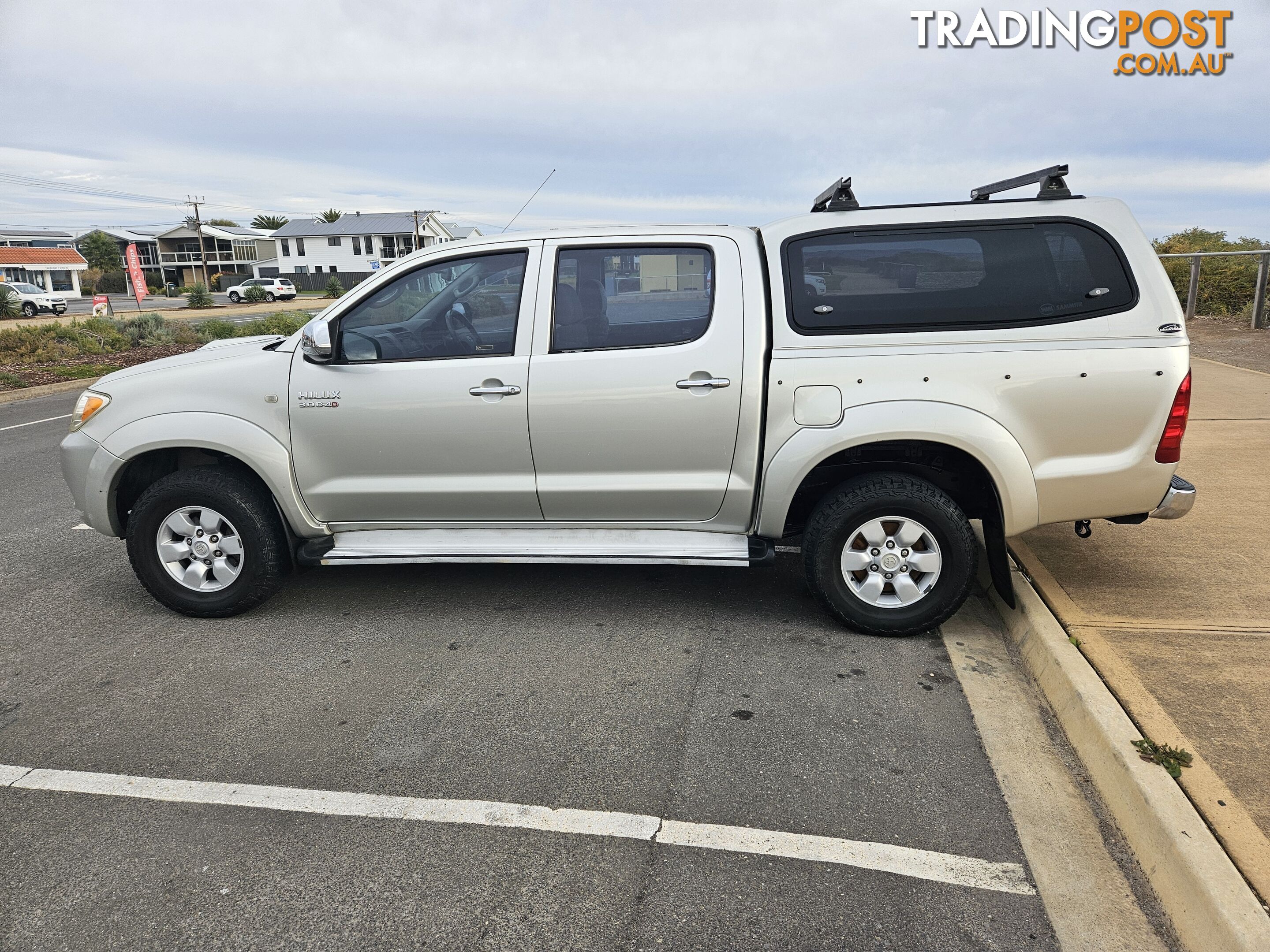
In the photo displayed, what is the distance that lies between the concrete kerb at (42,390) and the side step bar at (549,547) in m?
11.5

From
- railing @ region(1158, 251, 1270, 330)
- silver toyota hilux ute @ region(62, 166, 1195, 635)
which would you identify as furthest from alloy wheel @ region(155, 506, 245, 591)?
railing @ region(1158, 251, 1270, 330)

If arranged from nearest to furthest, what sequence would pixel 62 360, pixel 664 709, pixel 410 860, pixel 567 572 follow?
pixel 410 860
pixel 664 709
pixel 567 572
pixel 62 360

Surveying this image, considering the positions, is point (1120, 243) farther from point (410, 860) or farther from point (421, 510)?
point (410, 860)

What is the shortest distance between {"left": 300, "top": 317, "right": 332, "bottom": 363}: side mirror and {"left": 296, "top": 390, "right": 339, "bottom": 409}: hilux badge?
16cm

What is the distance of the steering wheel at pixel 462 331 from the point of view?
15.0ft

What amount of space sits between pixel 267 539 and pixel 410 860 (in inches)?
92.8

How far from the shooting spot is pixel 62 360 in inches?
727

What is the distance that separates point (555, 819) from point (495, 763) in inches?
17.4

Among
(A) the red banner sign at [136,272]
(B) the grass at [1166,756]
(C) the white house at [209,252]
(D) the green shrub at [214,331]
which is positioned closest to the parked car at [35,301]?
(A) the red banner sign at [136,272]

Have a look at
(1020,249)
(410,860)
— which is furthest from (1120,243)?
(410,860)

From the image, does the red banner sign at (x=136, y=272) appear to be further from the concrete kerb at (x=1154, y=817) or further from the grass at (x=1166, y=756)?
the grass at (x=1166, y=756)

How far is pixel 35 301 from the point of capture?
41.0 metres

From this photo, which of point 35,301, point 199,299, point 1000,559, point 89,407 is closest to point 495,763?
point 1000,559

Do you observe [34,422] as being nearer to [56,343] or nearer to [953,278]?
[56,343]
